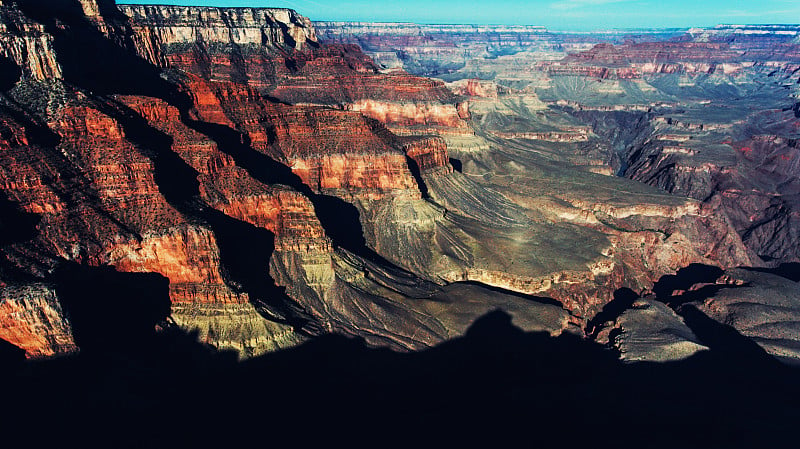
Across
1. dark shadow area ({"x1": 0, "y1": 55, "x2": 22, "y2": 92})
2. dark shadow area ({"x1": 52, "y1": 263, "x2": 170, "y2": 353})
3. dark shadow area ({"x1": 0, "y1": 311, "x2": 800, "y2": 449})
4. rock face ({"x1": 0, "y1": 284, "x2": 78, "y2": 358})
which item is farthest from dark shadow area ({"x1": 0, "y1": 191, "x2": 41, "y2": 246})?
dark shadow area ({"x1": 0, "y1": 55, "x2": 22, "y2": 92})

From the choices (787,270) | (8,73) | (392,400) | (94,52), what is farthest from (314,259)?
(787,270)

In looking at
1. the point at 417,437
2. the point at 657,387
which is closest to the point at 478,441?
the point at 417,437

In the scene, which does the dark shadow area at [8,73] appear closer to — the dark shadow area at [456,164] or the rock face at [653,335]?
the rock face at [653,335]

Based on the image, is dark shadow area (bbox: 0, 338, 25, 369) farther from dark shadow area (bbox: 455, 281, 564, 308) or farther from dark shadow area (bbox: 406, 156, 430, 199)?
dark shadow area (bbox: 406, 156, 430, 199)

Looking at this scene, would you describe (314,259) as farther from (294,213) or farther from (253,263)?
(253,263)

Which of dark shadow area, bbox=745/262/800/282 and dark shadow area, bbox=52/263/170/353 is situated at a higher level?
dark shadow area, bbox=52/263/170/353

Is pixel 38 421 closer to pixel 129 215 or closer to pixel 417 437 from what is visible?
pixel 129 215
